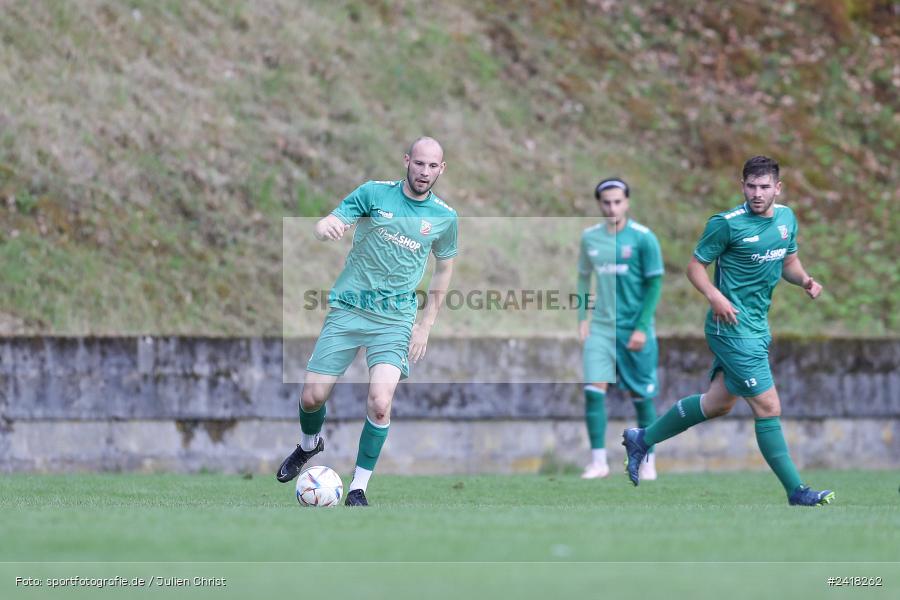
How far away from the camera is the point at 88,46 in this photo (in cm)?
1596

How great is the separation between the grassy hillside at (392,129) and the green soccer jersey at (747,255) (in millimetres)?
6048

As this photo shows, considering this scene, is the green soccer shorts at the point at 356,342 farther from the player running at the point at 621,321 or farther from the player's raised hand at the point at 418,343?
the player running at the point at 621,321

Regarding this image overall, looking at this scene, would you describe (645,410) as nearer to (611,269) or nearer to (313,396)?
(611,269)

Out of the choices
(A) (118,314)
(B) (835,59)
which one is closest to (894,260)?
(B) (835,59)

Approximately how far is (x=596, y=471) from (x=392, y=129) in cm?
606

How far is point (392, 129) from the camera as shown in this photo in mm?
16219

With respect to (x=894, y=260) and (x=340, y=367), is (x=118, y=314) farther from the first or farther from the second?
→ (x=894, y=260)

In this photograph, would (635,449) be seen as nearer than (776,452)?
No

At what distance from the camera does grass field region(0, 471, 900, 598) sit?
469 cm

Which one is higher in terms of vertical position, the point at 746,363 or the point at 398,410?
the point at 746,363

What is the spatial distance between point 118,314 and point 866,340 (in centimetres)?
715

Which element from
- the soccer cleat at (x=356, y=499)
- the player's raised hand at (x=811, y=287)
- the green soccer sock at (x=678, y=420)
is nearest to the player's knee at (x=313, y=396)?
the soccer cleat at (x=356, y=499)

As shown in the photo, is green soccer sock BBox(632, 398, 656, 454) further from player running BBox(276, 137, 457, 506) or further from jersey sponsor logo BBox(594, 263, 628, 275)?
player running BBox(276, 137, 457, 506)

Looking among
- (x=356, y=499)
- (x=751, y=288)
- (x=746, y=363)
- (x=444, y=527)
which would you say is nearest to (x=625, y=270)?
(x=751, y=288)
